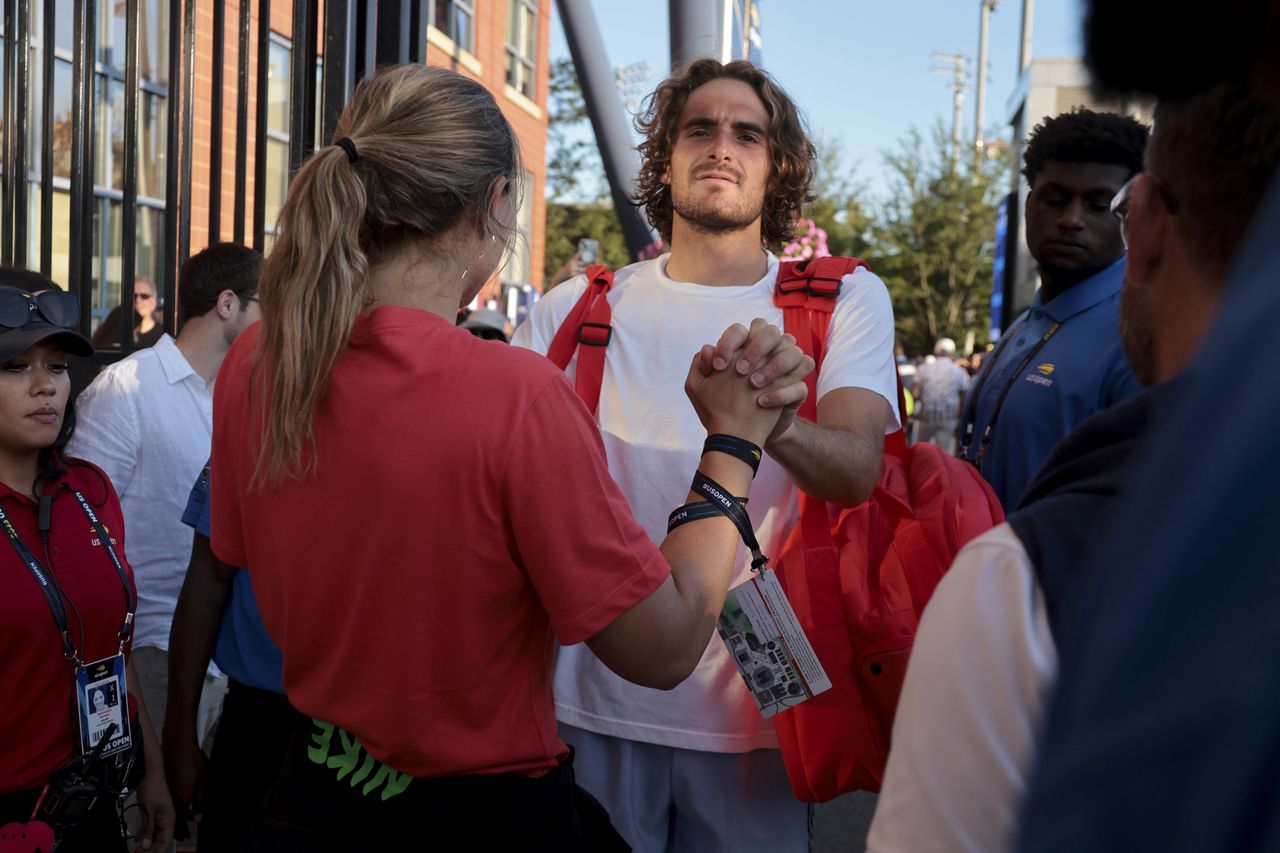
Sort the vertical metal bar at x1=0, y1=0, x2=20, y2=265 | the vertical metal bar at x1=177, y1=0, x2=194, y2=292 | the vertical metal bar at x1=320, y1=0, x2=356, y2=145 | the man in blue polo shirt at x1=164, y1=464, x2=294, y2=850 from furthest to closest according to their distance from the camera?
the vertical metal bar at x1=177, y1=0, x2=194, y2=292 < the vertical metal bar at x1=0, y1=0, x2=20, y2=265 < the vertical metal bar at x1=320, y1=0, x2=356, y2=145 < the man in blue polo shirt at x1=164, y1=464, x2=294, y2=850

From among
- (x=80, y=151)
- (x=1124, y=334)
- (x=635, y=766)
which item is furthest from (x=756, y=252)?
(x=80, y=151)

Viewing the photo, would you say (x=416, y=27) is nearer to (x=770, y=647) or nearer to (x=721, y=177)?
(x=721, y=177)

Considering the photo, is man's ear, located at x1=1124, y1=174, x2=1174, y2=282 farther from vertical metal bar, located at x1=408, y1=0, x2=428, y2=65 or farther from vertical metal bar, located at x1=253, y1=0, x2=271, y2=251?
vertical metal bar, located at x1=253, y1=0, x2=271, y2=251

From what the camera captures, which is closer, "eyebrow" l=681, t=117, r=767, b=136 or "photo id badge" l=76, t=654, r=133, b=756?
"photo id badge" l=76, t=654, r=133, b=756

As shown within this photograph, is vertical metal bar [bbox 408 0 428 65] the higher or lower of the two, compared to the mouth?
higher

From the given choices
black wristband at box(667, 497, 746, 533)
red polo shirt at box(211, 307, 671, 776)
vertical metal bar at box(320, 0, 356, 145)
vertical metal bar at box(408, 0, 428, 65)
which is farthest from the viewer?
vertical metal bar at box(408, 0, 428, 65)

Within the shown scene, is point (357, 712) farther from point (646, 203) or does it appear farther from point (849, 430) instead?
point (646, 203)

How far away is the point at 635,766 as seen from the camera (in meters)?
2.44

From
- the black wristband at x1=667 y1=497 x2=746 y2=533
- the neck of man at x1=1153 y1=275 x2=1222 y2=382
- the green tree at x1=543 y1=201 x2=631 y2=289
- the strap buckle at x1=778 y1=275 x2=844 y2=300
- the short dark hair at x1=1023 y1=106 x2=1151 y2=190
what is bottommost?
the black wristband at x1=667 y1=497 x2=746 y2=533

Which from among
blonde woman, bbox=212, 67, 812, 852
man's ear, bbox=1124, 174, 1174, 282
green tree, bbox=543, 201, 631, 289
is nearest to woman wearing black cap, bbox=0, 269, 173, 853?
blonde woman, bbox=212, 67, 812, 852

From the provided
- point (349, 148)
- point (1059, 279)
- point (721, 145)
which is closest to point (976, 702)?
point (349, 148)

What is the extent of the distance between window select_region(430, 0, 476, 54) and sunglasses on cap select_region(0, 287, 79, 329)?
14.3 meters

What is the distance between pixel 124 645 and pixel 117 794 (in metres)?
0.34

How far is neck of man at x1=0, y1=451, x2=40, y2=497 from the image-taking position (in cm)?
262
